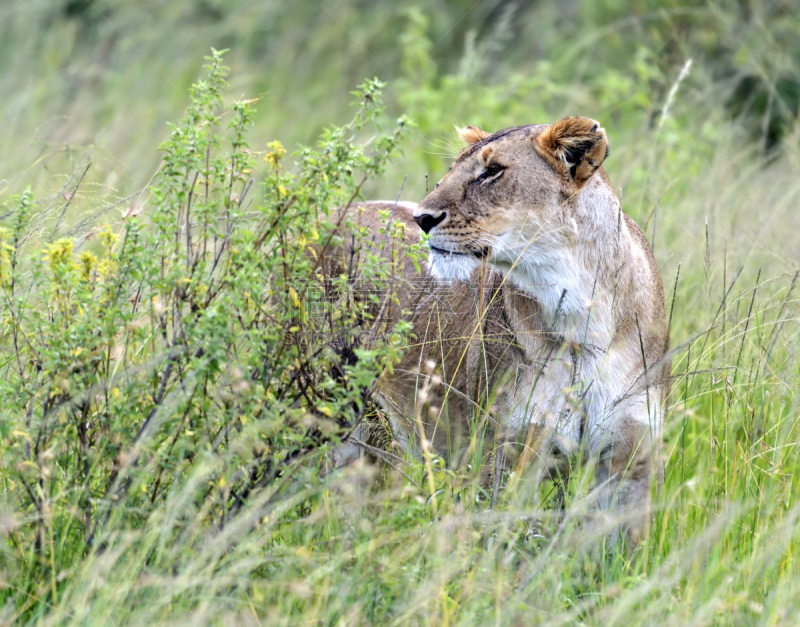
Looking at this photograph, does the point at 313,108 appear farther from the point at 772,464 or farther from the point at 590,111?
the point at 772,464

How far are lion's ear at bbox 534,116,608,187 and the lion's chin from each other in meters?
0.48

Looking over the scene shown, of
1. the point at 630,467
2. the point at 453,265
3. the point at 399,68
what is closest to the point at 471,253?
the point at 453,265

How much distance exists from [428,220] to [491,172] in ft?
1.03

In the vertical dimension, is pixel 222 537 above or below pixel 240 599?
above

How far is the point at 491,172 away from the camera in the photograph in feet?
11.8

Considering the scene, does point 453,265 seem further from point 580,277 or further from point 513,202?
point 580,277

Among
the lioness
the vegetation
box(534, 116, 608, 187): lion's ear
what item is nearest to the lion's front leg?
the lioness

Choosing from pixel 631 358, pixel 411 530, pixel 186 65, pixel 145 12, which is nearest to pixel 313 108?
pixel 186 65

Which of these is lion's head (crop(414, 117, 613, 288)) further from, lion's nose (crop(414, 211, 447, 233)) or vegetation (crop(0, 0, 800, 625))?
vegetation (crop(0, 0, 800, 625))

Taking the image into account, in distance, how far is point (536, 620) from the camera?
246cm

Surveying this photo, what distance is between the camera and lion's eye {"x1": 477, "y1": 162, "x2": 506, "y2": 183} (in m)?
3.59

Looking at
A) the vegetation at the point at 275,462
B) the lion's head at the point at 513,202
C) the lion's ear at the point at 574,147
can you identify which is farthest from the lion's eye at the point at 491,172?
the vegetation at the point at 275,462

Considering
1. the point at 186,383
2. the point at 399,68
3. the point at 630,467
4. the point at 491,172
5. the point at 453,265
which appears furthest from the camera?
the point at 399,68

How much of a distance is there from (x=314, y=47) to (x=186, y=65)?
1.84 meters
